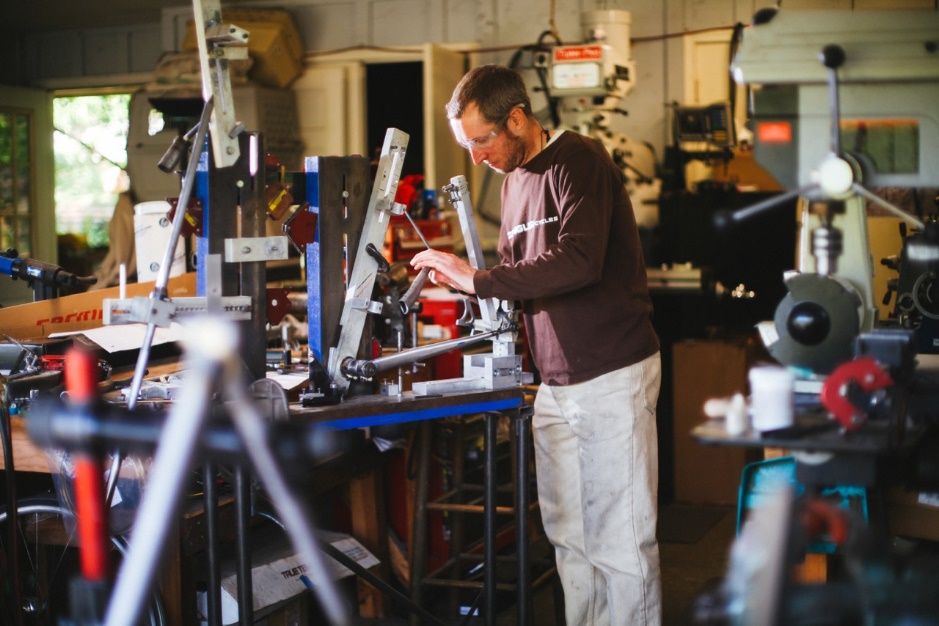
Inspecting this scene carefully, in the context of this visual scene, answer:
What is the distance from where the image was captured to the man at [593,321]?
7.98ft

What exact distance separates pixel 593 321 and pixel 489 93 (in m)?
0.58

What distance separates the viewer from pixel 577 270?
2.33m

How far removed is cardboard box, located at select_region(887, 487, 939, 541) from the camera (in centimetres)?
236

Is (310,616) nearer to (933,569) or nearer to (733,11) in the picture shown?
(933,569)

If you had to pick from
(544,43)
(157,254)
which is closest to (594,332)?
(157,254)

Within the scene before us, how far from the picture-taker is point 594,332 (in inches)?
97.0

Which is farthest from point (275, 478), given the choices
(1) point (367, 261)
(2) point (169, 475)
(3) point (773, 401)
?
(1) point (367, 261)

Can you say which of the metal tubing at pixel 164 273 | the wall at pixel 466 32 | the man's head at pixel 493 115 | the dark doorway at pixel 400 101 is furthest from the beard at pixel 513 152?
the dark doorway at pixel 400 101

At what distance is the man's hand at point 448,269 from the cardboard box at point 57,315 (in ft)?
2.99

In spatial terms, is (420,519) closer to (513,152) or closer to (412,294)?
(412,294)

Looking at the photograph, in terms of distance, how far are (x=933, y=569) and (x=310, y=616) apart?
215 cm

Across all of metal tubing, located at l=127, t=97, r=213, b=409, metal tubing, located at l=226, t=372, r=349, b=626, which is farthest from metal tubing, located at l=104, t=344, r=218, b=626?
metal tubing, located at l=127, t=97, r=213, b=409

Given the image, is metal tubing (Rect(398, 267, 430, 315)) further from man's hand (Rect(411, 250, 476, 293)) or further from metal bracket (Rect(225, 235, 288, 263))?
metal bracket (Rect(225, 235, 288, 263))

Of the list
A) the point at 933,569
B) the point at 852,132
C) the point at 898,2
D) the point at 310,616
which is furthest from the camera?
the point at 898,2
